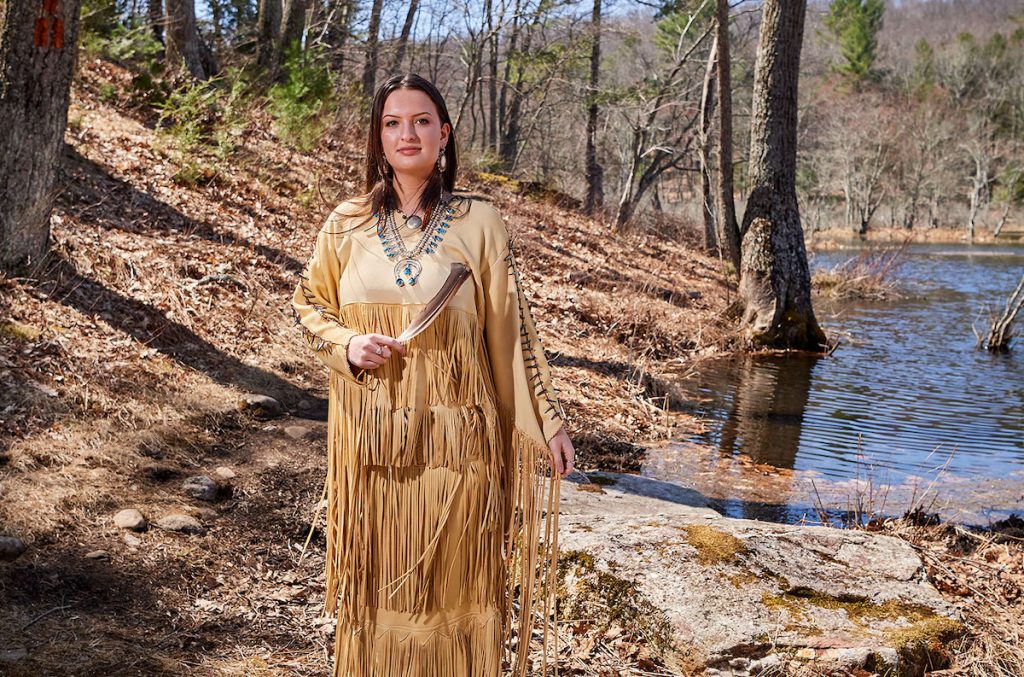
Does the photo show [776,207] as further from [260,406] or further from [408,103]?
[408,103]

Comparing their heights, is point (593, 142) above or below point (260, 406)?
above

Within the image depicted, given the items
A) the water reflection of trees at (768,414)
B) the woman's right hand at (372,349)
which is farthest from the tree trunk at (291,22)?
the woman's right hand at (372,349)

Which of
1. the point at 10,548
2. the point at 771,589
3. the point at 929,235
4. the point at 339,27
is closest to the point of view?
the point at 771,589

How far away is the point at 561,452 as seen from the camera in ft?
8.57

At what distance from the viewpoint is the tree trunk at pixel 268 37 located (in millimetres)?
14055

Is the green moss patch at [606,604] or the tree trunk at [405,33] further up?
the tree trunk at [405,33]

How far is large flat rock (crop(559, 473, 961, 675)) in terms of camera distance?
3.32 m

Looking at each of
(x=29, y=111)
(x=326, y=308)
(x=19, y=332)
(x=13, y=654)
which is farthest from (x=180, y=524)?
(x=29, y=111)

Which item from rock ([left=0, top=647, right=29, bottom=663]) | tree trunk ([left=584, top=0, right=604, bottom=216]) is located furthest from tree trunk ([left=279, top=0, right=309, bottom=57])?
rock ([left=0, top=647, right=29, bottom=663])

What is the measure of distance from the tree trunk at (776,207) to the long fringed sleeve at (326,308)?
10018mm

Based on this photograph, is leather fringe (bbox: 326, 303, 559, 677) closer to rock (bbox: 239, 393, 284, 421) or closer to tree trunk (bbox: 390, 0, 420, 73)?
rock (bbox: 239, 393, 284, 421)

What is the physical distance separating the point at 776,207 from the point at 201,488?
900 centimetres

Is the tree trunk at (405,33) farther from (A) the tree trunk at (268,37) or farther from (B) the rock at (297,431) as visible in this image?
(B) the rock at (297,431)

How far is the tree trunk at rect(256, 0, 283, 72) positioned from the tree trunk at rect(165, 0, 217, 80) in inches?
45.1
